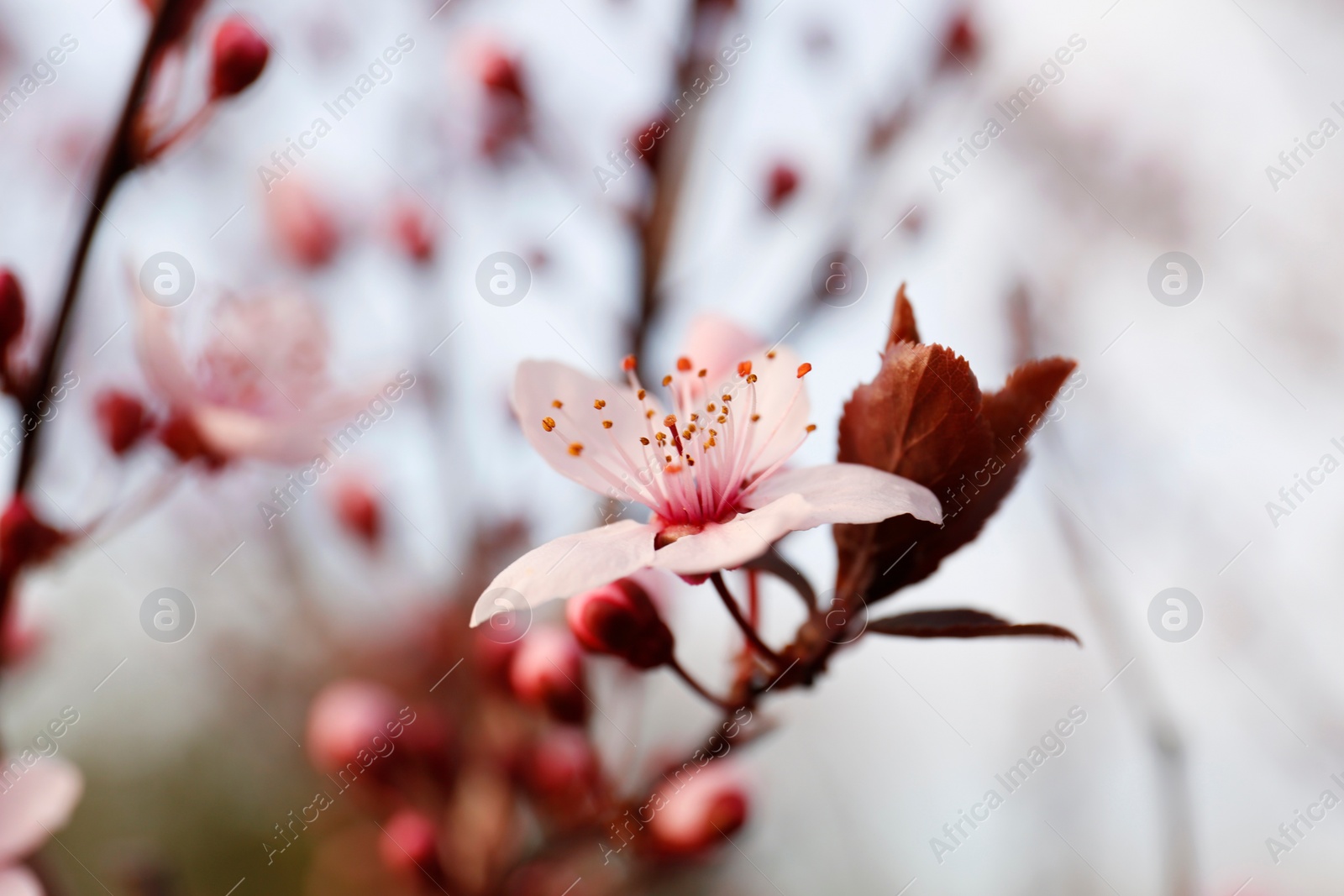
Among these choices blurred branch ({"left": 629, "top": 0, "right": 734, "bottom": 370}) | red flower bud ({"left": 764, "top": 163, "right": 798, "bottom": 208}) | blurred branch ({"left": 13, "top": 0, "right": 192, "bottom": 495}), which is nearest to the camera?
blurred branch ({"left": 13, "top": 0, "right": 192, "bottom": 495})

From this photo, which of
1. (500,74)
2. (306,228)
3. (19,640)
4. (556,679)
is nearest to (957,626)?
(556,679)

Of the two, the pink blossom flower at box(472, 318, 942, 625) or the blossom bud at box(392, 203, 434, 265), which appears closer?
the pink blossom flower at box(472, 318, 942, 625)

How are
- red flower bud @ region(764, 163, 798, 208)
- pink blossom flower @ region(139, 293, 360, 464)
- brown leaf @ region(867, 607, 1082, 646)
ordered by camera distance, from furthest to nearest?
Answer: red flower bud @ region(764, 163, 798, 208) < pink blossom flower @ region(139, 293, 360, 464) < brown leaf @ region(867, 607, 1082, 646)

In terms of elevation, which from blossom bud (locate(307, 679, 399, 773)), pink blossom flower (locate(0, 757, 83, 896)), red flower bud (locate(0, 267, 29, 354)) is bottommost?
blossom bud (locate(307, 679, 399, 773))

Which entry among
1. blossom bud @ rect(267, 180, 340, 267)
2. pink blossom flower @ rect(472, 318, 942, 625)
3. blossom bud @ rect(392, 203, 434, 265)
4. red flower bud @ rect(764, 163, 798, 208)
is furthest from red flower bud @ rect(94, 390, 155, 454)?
red flower bud @ rect(764, 163, 798, 208)

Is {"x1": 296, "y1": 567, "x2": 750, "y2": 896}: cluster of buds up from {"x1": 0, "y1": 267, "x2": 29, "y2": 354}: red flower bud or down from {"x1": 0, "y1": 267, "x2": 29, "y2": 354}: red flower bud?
down

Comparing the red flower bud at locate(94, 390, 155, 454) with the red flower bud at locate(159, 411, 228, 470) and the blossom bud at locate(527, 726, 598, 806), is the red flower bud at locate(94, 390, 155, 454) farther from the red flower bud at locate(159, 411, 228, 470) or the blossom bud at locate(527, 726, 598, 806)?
the blossom bud at locate(527, 726, 598, 806)

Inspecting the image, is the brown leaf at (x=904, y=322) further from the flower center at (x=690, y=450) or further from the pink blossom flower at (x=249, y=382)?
the pink blossom flower at (x=249, y=382)
